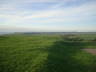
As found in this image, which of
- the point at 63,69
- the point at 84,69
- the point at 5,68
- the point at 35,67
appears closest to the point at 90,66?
the point at 84,69

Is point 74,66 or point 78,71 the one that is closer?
point 78,71

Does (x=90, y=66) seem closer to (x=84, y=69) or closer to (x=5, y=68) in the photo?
(x=84, y=69)

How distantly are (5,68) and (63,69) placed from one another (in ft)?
22.0

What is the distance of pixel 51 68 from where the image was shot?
15.6m

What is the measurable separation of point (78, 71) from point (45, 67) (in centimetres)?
385

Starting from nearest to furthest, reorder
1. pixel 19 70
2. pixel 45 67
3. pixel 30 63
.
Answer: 1. pixel 19 70
2. pixel 45 67
3. pixel 30 63

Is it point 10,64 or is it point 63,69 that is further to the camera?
point 10,64

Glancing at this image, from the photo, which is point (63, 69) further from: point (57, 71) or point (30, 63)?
point (30, 63)

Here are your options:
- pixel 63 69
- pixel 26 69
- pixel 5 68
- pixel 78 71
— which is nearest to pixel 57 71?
pixel 63 69

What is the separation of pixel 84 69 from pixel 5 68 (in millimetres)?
9183

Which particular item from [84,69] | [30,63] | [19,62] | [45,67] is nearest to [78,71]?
[84,69]

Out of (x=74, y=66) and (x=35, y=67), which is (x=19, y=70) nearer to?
(x=35, y=67)

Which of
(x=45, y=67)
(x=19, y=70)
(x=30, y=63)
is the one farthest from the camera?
(x=30, y=63)

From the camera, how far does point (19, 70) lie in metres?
14.7
